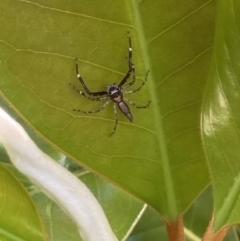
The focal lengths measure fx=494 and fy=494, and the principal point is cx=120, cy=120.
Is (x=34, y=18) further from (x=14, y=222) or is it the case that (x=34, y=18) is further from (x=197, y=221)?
(x=197, y=221)

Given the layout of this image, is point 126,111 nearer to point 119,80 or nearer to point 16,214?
point 119,80

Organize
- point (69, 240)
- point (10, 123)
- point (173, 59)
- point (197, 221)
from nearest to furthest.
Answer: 1. point (10, 123)
2. point (173, 59)
3. point (69, 240)
4. point (197, 221)

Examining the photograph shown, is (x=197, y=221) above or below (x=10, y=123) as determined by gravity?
below

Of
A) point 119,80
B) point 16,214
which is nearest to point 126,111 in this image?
point 119,80

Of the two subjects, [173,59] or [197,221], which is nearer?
[173,59]

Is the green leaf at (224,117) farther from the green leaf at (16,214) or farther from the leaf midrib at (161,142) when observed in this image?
the green leaf at (16,214)

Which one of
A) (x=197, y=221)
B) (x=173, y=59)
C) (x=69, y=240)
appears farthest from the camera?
(x=197, y=221)

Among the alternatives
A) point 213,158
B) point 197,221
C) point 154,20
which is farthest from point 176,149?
point 197,221
